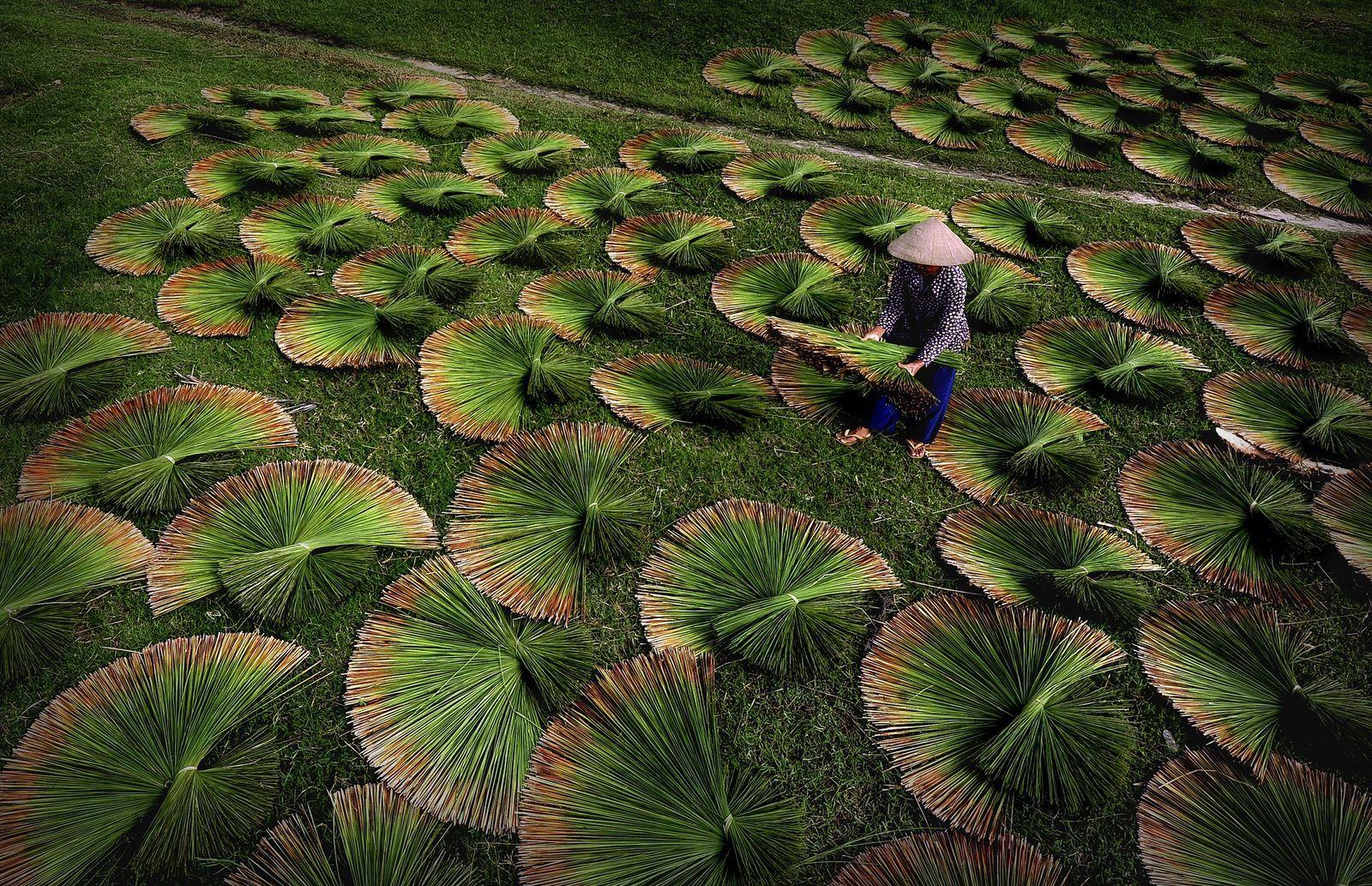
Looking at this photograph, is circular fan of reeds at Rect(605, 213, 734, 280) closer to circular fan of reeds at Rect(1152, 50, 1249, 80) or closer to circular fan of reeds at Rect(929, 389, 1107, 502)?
circular fan of reeds at Rect(929, 389, 1107, 502)

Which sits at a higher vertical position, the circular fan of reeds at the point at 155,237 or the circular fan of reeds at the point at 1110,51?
the circular fan of reeds at the point at 1110,51

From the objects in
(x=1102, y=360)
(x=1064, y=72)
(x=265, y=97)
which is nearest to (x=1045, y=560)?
(x=1102, y=360)

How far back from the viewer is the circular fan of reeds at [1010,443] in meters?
2.10

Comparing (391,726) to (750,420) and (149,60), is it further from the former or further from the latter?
(149,60)

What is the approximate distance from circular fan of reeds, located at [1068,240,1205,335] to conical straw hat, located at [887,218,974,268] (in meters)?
1.02

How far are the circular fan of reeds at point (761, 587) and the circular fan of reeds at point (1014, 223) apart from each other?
1793mm

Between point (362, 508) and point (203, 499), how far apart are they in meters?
0.40

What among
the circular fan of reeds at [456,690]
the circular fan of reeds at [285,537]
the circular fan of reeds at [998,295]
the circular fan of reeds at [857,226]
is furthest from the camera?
the circular fan of reeds at [857,226]

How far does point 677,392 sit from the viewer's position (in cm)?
229

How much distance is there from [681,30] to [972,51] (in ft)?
6.14

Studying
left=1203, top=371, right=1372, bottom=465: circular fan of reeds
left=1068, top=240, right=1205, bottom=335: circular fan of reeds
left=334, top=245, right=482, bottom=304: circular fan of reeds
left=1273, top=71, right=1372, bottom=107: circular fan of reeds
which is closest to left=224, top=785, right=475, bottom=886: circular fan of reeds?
left=334, top=245, right=482, bottom=304: circular fan of reeds

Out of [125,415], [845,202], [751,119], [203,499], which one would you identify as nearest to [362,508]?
[203,499]

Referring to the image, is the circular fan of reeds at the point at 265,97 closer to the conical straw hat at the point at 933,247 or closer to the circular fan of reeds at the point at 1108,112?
the conical straw hat at the point at 933,247

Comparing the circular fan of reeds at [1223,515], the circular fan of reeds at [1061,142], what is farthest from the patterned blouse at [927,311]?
the circular fan of reeds at [1061,142]
